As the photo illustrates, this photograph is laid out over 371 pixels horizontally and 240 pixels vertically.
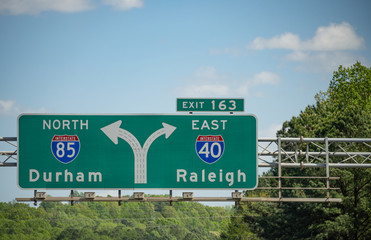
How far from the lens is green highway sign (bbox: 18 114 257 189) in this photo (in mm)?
23531

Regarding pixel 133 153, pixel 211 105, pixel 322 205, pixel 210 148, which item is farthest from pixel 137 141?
Result: pixel 322 205

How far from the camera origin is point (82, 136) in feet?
77.8

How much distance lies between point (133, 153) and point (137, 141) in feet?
1.57

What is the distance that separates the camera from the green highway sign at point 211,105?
24.0 m

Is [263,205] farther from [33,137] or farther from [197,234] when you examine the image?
[197,234]

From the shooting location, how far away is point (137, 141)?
77.6ft

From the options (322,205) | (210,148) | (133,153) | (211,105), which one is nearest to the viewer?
(133,153)

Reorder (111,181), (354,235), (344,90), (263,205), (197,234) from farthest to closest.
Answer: (197,234) < (344,90) < (263,205) < (354,235) < (111,181)

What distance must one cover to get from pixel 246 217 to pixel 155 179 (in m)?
37.4

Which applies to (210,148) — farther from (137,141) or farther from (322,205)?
(322,205)

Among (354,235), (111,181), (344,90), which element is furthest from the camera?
(344,90)

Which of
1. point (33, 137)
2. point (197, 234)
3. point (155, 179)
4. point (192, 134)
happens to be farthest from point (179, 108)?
point (197, 234)

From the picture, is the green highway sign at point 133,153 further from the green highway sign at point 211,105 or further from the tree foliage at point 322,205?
the tree foliage at point 322,205

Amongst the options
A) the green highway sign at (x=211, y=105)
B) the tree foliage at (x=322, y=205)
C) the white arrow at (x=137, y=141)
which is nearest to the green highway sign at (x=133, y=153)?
the white arrow at (x=137, y=141)
